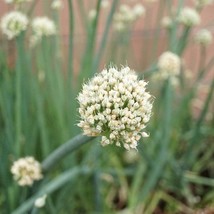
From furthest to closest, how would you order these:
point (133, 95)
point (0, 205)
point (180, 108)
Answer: point (180, 108), point (0, 205), point (133, 95)

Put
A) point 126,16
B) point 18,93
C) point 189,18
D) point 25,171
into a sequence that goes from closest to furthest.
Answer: point 25,171
point 18,93
point 189,18
point 126,16

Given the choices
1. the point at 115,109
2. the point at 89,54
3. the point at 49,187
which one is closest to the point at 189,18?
the point at 89,54

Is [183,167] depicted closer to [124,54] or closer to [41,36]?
[124,54]

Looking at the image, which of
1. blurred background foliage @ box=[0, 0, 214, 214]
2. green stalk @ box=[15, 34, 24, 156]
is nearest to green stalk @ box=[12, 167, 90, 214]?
blurred background foliage @ box=[0, 0, 214, 214]

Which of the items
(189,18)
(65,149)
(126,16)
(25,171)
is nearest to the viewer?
(65,149)

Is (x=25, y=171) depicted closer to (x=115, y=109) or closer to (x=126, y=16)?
(x=115, y=109)

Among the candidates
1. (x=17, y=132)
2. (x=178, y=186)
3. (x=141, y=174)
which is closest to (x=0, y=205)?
(x=17, y=132)
